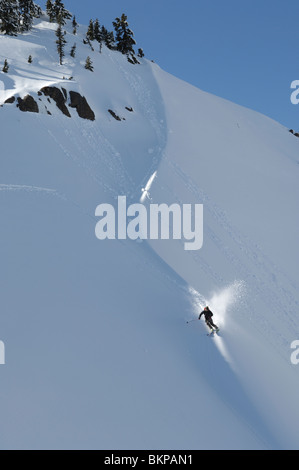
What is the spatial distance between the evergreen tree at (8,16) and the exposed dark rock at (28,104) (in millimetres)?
27906

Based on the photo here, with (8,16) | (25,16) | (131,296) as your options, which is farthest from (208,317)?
(25,16)

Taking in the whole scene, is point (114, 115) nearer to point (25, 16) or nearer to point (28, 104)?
point (28, 104)

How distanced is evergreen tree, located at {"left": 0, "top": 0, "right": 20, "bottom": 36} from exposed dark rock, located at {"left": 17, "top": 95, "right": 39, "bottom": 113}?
2791cm

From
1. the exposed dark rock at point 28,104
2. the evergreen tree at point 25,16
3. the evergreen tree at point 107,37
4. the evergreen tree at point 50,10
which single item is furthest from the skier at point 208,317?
the evergreen tree at point 50,10

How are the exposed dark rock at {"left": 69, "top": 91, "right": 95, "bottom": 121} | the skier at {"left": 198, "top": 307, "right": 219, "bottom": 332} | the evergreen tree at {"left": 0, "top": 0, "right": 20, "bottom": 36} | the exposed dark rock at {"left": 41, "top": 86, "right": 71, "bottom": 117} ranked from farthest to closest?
the evergreen tree at {"left": 0, "top": 0, "right": 20, "bottom": 36} → the exposed dark rock at {"left": 69, "top": 91, "right": 95, "bottom": 121} → the exposed dark rock at {"left": 41, "top": 86, "right": 71, "bottom": 117} → the skier at {"left": 198, "top": 307, "right": 219, "bottom": 332}

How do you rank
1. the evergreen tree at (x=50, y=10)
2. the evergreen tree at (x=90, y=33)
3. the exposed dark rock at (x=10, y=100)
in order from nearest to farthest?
the exposed dark rock at (x=10, y=100), the evergreen tree at (x=90, y=33), the evergreen tree at (x=50, y=10)

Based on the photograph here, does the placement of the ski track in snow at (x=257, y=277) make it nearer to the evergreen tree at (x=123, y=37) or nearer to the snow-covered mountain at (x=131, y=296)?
the snow-covered mountain at (x=131, y=296)

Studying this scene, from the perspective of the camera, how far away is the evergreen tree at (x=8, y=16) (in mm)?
37344

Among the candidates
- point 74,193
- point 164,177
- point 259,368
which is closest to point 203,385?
point 259,368

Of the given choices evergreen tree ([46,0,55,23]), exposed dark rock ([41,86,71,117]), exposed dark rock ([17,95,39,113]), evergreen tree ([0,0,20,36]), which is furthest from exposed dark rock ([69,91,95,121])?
evergreen tree ([46,0,55,23])

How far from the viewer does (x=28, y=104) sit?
20047 millimetres

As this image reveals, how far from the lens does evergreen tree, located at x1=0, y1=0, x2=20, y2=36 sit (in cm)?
3734

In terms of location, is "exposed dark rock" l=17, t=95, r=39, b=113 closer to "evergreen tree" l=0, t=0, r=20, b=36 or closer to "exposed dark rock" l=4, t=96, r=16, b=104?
"exposed dark rock" l=4, t=96, r=16, b=104

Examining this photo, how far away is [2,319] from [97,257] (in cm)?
472
